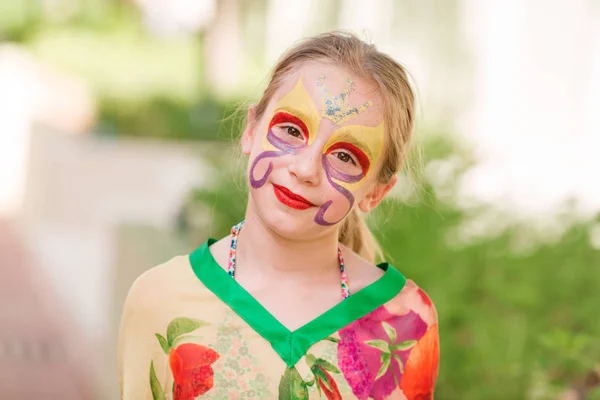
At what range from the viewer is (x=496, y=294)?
5023 mm

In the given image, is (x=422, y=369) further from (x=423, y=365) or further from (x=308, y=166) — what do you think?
(x=308, y=166)

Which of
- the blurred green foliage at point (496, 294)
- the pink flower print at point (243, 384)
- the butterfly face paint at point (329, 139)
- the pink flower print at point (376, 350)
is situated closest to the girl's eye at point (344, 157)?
the butterfly face paint at point (329, 139)

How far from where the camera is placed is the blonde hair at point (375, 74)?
273 cm

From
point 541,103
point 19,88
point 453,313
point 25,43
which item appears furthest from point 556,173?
point 25,43

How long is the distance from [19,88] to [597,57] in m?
7.42

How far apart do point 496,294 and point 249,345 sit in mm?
2659

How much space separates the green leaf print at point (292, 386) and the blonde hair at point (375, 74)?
62 cm

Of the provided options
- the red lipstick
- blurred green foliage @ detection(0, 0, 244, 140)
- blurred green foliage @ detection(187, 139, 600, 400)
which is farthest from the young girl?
blurred green foliage @ detection(0, 0, 244, 140)

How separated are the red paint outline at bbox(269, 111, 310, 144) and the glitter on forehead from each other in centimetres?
7

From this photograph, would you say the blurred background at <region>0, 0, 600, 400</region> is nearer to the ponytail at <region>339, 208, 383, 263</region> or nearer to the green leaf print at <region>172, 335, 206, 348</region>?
the ponytail at <region>339, 208, 383, 263</region>

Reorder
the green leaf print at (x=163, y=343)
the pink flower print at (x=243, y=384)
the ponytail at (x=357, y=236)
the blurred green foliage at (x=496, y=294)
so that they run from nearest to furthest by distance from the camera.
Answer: the pink flower print at (x=243, y=384) < the green leaf print at (x=163, y=343) < the ponytail at (x=357, y=236) < the blurred green foliage at (x=496, y=294)

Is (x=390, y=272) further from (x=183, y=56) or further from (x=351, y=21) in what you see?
(x=183, y=56)

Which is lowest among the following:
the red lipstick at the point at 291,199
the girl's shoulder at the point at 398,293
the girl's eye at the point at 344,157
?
the girl's shoulder at the point at 398,293

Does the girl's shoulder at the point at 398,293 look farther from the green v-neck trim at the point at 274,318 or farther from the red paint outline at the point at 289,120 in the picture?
the red paint outline at the point at 289,120
